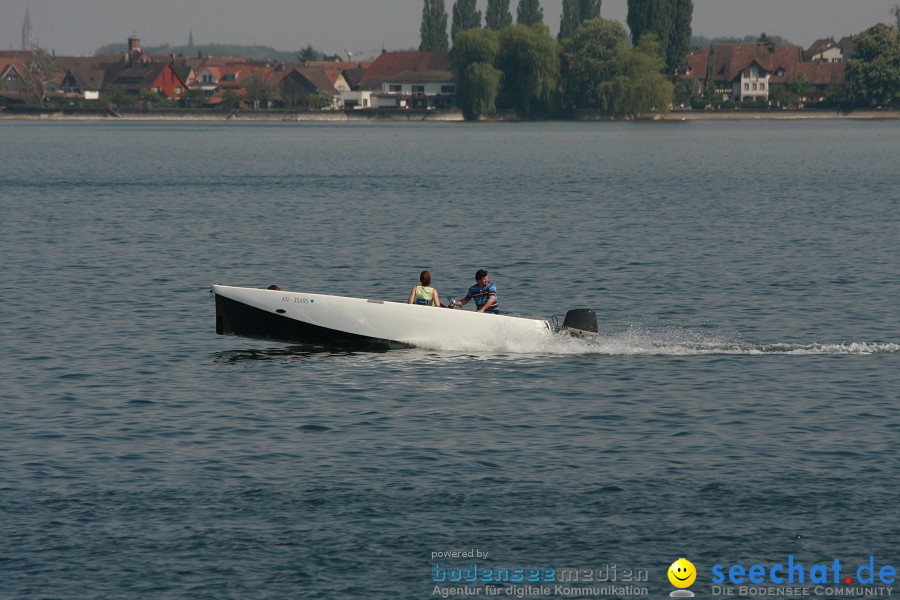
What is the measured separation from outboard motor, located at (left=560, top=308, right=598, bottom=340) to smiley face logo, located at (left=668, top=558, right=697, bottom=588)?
13.1 m

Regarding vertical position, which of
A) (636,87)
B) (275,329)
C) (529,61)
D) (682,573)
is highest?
(529,61)

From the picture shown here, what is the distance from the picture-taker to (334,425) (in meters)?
22.5

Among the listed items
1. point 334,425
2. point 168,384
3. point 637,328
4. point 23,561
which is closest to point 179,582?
point 23,561

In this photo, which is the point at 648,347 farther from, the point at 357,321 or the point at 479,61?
the point at 479,61

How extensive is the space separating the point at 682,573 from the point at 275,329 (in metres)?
15.2

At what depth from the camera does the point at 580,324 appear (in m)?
28.9

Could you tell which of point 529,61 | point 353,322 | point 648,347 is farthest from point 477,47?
point 353,322

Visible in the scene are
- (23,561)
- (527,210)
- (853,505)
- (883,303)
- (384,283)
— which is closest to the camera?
(23,561)

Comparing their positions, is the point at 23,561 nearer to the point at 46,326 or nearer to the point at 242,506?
the point at 242,506

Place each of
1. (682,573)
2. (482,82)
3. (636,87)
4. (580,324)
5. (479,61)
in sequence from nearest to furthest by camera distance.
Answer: (682,573) < (580,324) < (636,87) < (482,82) < (479,61)

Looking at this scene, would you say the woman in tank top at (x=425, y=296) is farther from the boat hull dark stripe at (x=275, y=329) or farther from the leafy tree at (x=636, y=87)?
the leafy tree at (x=636, y=87)

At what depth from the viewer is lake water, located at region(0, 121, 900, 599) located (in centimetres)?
1638

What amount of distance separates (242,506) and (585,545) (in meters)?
5.01

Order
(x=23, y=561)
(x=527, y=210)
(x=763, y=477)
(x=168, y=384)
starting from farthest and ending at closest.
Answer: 1. (x=527, y=210)
2. (x=168, y=384)
3. (x=763, y=477)
4. (x=23, y=561)
